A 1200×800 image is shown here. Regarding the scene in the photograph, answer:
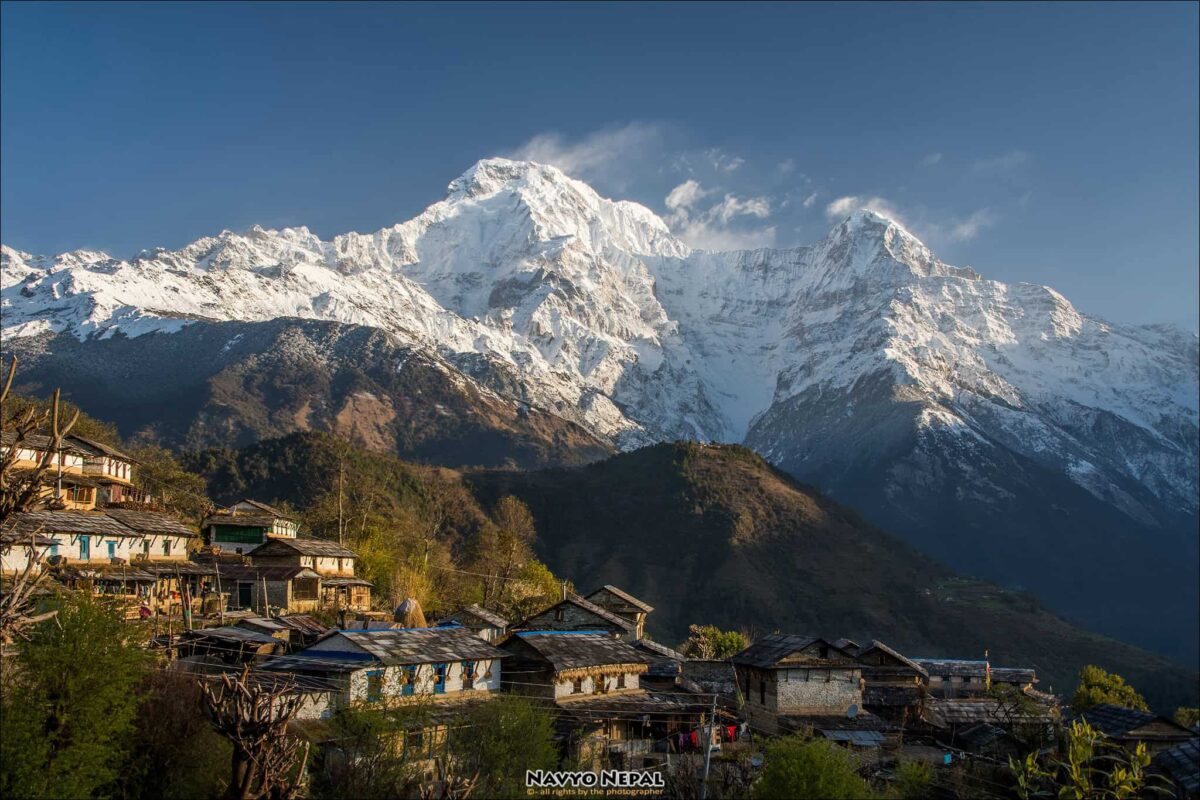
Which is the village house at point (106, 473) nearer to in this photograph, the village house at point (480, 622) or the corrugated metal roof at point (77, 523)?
the corrugated metal roof at point (77, 523)

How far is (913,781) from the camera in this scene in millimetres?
41625

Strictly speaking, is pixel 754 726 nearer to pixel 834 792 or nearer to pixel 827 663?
pixel 827 663

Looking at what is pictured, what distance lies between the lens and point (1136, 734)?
51.1 metres

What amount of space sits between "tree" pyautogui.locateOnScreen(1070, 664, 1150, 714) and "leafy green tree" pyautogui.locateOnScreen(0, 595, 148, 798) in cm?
5990

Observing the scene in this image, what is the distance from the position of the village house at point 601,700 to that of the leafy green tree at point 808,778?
850cm

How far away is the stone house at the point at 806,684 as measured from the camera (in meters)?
54.0

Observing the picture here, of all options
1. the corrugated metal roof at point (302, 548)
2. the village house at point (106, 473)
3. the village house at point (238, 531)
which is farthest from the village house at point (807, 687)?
the village house at point (106, 473)

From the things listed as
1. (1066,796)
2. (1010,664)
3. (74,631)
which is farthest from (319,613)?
(1010,664)

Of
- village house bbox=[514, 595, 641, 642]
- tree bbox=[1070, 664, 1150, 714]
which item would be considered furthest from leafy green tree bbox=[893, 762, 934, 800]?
tree bbox=[1070, 664, 1150, 714]

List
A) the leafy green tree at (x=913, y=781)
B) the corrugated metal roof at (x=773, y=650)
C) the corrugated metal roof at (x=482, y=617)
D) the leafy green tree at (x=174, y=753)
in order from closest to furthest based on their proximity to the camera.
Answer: the leafy green tree at (x=174, y=753) < the leafy green tree at (x=913, y=781) < the corrugated metal roof at (x=773, y=650) < the corrugated metal roof at (x=482, y=617)

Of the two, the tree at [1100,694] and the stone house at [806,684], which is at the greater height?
the stone house at [806,684]

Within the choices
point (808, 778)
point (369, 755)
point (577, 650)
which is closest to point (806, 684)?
point (577, 650)

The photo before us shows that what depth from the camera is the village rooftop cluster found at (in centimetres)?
4128

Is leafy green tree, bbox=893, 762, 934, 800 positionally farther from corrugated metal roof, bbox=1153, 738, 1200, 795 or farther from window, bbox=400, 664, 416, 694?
window, bbox=400, 664, 416, 694
